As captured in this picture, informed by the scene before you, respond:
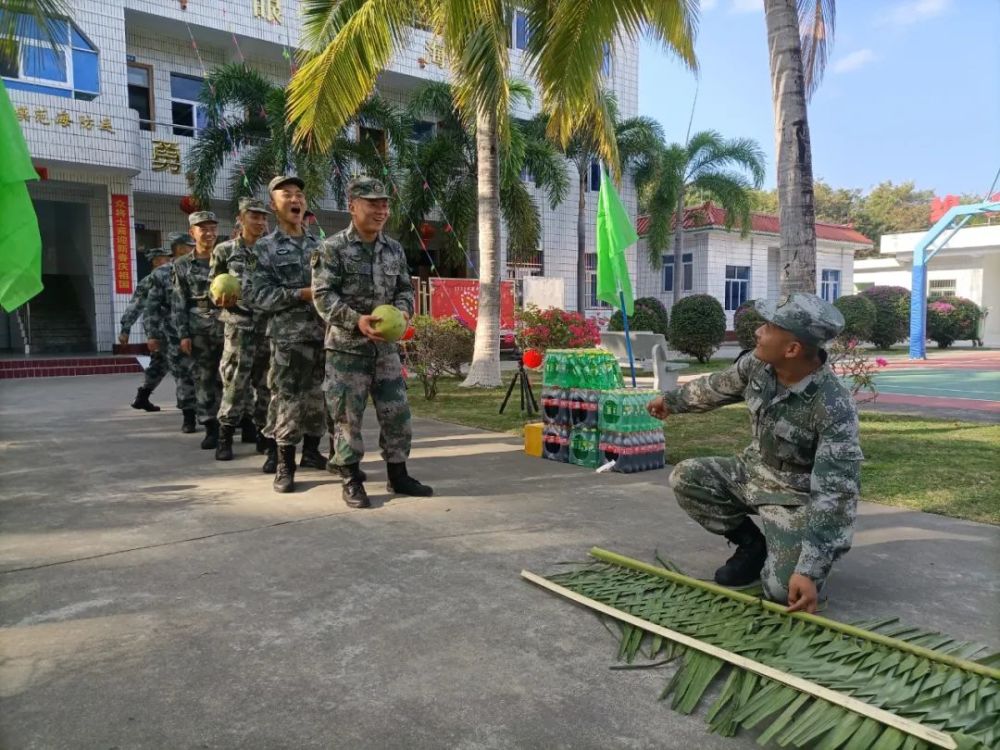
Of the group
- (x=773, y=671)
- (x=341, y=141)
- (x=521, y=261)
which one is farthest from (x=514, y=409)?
(x=521, y=261)

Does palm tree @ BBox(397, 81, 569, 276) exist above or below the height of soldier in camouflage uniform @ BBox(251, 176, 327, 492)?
above

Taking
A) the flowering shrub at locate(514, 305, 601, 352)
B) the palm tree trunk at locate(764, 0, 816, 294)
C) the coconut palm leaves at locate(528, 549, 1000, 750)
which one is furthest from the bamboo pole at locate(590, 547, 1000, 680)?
the flowering shrub at locate(514, 305, 601, 352)

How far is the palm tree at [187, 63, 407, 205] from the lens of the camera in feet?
49.5

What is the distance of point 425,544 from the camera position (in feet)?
12.6

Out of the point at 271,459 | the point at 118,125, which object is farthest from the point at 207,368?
the point at 118,125

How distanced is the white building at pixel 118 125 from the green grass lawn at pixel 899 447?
9.15 meters

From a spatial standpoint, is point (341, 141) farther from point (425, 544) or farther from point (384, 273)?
point (425, 544)

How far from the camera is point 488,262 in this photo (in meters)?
11.2

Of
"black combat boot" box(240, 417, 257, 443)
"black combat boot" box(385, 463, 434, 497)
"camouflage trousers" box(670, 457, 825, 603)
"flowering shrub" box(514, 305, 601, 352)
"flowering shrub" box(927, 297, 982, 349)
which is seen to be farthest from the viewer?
"flowering shrub" box(927, 297, 982, 349)

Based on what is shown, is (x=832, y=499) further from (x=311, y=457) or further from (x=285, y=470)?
(x=311, y=457)

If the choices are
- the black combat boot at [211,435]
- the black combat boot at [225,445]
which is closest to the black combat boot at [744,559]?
the black combat boot at [225,445]

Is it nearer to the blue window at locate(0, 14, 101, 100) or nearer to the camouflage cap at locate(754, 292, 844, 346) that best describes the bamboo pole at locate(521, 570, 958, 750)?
the camouflage cap at locate(754, 292, 844, 346)

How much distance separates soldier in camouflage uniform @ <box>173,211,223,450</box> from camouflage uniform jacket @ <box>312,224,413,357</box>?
2487mm

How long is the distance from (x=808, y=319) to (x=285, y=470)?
11.4 feet
